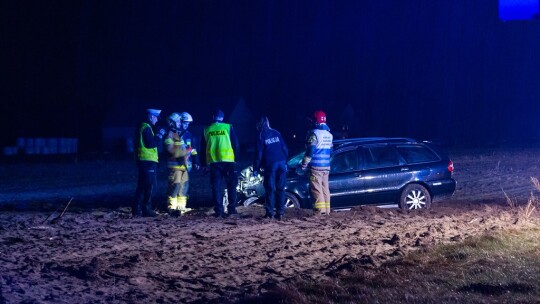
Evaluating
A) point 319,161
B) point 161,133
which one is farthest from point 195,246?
point 161,133

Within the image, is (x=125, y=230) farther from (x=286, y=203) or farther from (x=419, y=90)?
(x=419, y=90)

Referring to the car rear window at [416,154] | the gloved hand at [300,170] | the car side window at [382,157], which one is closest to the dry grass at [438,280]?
the gloved hand at [300,170]

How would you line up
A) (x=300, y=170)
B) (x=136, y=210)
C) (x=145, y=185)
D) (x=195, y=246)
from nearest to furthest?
1. (x=195, y=246)
2. (x=145, y=185)
3. (x=136, y=210)
4. (x=300, y=170)

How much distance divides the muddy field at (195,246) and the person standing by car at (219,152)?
0.69 metres

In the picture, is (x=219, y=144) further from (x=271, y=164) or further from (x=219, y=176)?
(x=271, y=164)

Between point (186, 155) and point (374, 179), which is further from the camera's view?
point (374, 179)

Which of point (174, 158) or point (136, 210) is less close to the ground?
point (174, 158)

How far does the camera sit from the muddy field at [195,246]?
700 cm

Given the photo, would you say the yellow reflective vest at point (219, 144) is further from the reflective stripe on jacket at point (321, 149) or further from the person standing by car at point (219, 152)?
the reflective stripe on jacket at point (321, 149)

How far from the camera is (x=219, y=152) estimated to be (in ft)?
38.6

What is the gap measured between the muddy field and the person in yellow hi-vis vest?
0.61 metres

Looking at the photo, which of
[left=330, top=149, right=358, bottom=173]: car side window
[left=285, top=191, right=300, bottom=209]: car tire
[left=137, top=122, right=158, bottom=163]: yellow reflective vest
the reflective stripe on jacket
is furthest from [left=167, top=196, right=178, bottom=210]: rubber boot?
[left=330, top=149, right=358, bottom=173]: car side window

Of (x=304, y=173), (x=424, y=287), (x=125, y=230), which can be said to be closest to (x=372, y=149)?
(x=304, y=173)

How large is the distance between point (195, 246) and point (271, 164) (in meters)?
A: 2.97
